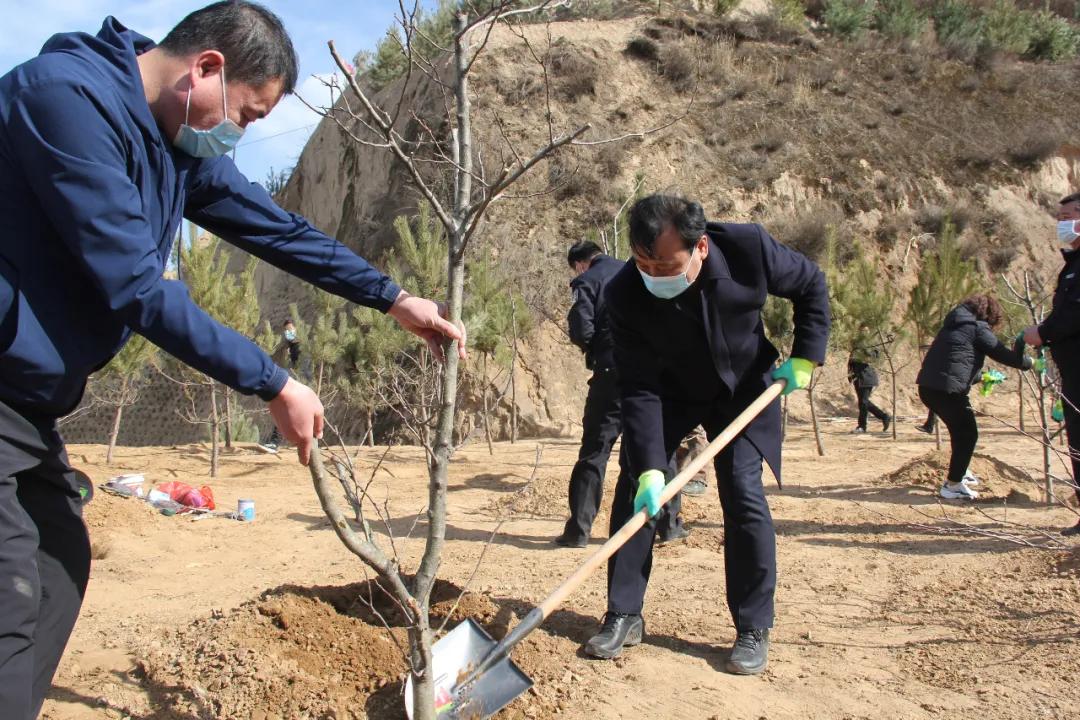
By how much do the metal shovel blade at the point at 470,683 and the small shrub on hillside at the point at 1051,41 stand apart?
28.7 m

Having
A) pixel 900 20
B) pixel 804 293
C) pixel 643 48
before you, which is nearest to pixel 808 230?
pixel 643 48

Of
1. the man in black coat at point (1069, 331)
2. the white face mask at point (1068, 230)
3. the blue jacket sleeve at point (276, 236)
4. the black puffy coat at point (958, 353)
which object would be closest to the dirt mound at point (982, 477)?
the black puffy coat at point (958, 353)

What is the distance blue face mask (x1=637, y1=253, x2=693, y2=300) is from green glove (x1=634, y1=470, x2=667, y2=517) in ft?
2.14

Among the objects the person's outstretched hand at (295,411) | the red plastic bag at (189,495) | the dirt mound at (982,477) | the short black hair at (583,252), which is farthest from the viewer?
the dirt mound at (982,477)

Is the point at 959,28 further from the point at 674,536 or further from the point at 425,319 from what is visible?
the point at 425,319

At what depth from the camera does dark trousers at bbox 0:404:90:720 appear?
1.65 m

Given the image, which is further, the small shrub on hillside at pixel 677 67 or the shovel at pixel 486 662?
the small shrub on hillside at pixel 677 67

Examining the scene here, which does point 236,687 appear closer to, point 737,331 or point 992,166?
Result: point 737,331

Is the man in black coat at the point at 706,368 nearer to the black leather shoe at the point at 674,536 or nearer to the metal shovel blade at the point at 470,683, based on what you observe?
the metal shovel blade at the point at 470,683

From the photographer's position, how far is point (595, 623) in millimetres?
3602

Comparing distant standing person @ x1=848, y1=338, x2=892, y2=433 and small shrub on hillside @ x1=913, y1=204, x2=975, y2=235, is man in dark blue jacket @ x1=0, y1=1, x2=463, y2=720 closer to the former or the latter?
distant standing person @ x1=848, y1=338, x2=892, y2=433

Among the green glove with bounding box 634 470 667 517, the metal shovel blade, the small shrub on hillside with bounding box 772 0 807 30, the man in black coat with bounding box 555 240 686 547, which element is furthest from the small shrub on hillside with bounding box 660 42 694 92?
the metal shovel blade

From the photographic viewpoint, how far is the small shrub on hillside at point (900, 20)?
2445cm

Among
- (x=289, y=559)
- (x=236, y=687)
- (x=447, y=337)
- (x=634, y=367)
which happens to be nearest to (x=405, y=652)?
(x=236, y=687)
